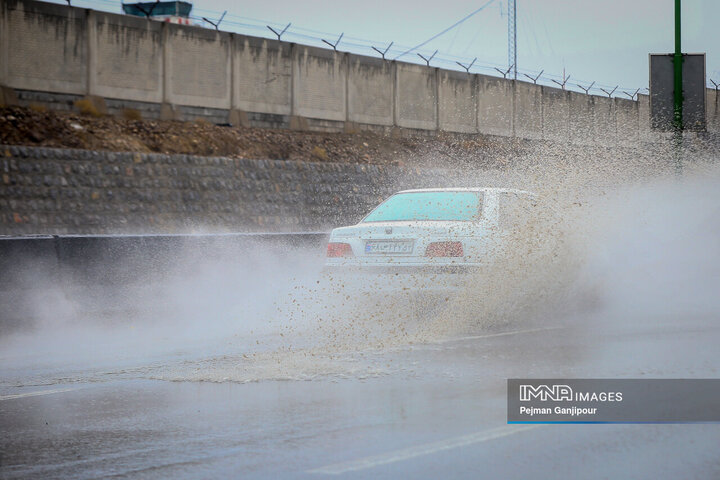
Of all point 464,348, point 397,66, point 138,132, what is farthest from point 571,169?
point 397,66

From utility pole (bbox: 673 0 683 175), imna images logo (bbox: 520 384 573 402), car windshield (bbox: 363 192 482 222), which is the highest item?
utility pole (bbox: 673 0 683 175)

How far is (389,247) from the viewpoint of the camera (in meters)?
10.8

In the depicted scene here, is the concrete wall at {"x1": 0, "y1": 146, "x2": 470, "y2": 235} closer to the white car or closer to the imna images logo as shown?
the white car

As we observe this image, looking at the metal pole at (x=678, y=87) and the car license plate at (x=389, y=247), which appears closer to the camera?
the car license plate at (x=389, y=247)

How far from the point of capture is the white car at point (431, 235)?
34.3ft

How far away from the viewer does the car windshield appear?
11000 mm

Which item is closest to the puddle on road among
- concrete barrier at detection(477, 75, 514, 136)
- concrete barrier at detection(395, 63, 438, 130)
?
concrete barrier at detection(395, 63, 438, 130)

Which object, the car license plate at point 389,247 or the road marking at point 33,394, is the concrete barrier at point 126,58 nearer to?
the car license plate at point 389,247

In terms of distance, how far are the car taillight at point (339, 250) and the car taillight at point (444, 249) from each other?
3.04ft

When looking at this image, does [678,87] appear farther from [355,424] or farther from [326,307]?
[355,424]

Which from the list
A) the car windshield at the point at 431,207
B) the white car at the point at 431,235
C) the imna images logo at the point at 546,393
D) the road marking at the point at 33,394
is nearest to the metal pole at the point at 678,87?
the white car at the point at 431,235

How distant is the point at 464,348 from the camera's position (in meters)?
8.98

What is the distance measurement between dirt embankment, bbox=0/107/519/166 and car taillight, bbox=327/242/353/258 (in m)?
17.9

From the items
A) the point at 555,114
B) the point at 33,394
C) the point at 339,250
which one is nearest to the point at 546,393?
the point at 33,394
